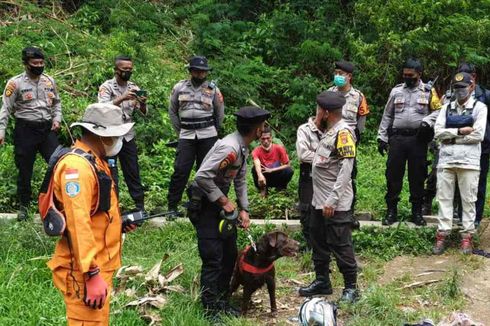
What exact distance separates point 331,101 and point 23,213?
3961mm

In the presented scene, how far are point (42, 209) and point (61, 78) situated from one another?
26.7 ft

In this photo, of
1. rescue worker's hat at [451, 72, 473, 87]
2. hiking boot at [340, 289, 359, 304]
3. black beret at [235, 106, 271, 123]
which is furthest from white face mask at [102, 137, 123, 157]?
rescue worker's hat at [451, 72, 473, 87]

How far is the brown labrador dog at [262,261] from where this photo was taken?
16.4 feet

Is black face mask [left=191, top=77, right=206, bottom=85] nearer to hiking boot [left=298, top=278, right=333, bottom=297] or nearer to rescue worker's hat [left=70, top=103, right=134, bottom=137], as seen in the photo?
hiking boot [left=298, top=278, right=333, bottom=297]

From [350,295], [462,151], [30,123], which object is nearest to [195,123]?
[30,123]

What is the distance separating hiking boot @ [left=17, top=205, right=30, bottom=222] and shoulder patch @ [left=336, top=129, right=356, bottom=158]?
12.5 ft

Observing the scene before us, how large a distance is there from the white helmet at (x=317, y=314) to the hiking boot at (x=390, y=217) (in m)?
3.06

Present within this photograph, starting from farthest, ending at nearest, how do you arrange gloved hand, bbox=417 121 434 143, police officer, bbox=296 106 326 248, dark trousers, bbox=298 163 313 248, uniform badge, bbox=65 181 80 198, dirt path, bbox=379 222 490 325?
gloved hand, bbox=417 121 434 143, dark trousers, bbox=298 163 313 248, police officer, bbox=296 106 326 248, dirt path, bbox=379 222 490 325, uniform badge, bbox=65 181 80 198

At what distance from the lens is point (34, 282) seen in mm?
5355

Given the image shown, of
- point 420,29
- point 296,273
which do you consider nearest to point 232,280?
point 296,273

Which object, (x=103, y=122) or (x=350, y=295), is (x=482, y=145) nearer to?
(x=350, y=295)

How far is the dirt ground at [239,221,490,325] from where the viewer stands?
5.37 metres

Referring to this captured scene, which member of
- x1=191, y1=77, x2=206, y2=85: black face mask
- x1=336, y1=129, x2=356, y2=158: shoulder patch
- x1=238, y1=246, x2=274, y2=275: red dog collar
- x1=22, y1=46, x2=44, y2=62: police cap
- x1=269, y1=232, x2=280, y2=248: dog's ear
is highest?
x1=22, y1=46, x2=44, y2=62: police cap

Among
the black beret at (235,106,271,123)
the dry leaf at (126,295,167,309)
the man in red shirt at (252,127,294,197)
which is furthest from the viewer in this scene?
the man in red shirt at (252,127,294,197)
